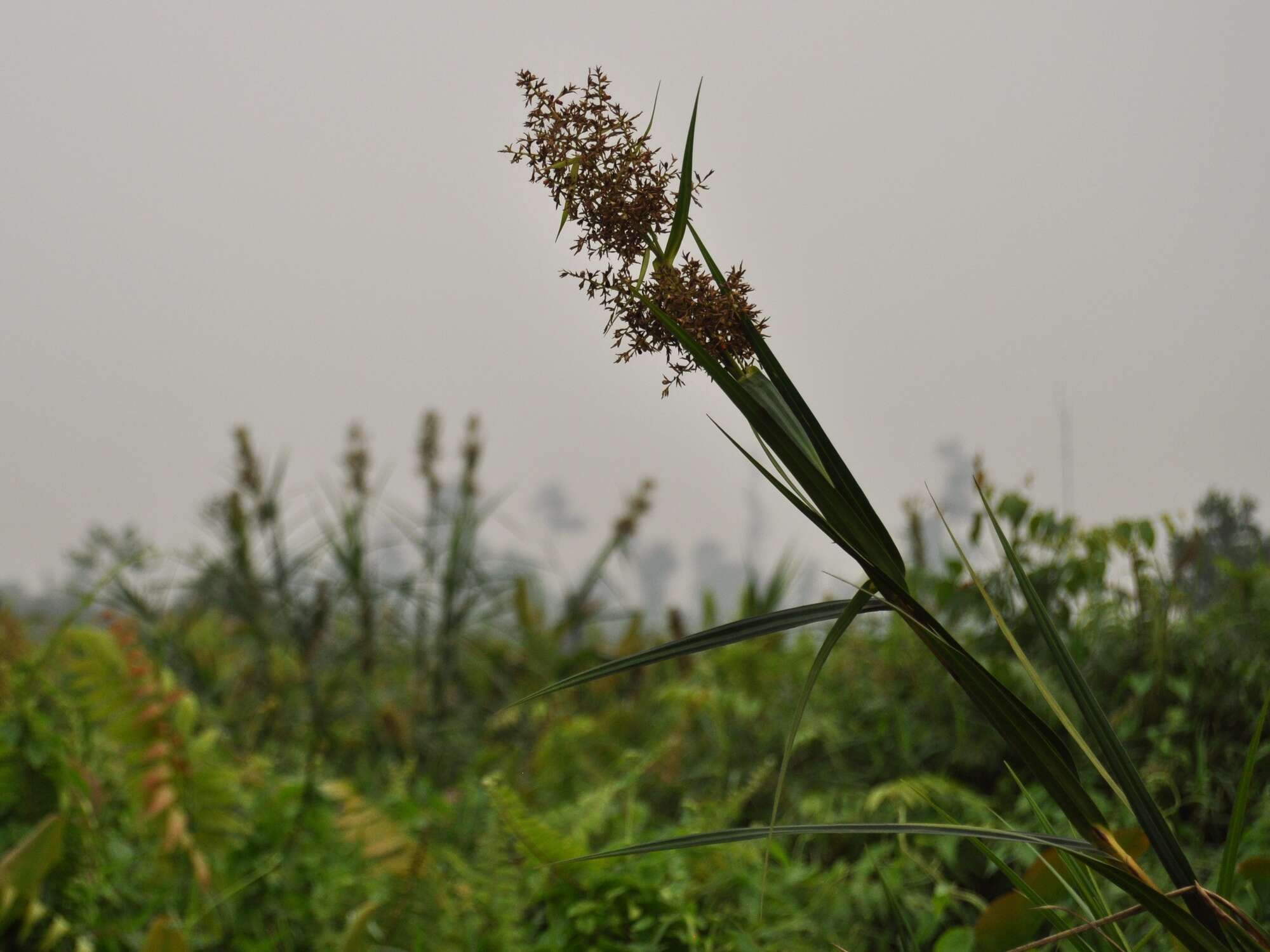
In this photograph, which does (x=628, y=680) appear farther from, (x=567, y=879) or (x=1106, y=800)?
(x=567, y=879)

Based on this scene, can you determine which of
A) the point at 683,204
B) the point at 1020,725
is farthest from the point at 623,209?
the point at 1020,725

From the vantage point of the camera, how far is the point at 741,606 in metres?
3.40

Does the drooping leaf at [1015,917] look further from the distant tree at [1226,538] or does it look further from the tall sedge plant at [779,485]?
the distant tree at [1226,538]

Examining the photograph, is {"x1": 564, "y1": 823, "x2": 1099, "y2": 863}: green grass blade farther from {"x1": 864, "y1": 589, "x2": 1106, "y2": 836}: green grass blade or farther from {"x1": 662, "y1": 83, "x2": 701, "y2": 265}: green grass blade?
{"x1": 662, "y1": 83, "x2": 701, "y2": 265}: green grass blade

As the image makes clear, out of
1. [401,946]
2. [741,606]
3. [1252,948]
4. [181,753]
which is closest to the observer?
[1252,948]

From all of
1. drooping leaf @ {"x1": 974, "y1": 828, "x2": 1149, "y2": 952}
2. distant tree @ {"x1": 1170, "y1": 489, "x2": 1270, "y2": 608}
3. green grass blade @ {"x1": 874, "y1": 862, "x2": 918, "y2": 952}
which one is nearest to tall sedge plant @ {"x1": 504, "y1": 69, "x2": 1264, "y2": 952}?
green grass blade @ {"x1": 874, "y1": 862, "x2": 918, "y2": 952}

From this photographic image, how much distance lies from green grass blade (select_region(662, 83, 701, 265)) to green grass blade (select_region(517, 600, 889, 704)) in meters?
0.18

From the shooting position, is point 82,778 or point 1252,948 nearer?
point 1252,948

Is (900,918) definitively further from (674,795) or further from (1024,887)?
(674,795)

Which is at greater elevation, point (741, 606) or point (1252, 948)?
point (741, 606)

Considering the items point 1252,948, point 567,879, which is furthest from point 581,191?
point 567,879

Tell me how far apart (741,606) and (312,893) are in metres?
1.99

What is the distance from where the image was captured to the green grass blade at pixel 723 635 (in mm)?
473

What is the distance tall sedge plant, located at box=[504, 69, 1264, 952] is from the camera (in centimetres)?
46
